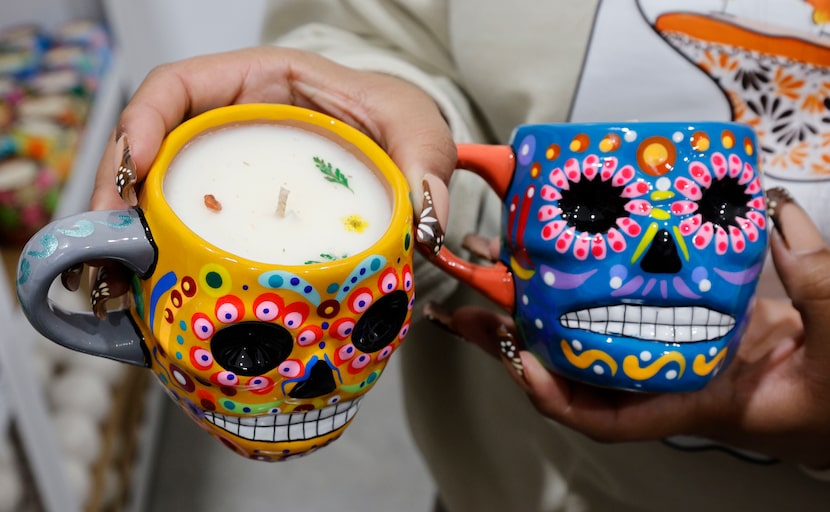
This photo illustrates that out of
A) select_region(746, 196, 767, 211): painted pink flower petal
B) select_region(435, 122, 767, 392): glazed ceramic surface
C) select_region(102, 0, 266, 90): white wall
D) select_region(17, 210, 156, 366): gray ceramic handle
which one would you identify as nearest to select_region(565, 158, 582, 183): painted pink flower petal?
select_region(435, 122, 767, 392): glazed ceramic surface

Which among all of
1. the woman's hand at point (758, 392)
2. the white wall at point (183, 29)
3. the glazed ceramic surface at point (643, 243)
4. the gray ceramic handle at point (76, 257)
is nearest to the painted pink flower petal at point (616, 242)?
the glazed ceramic surface at point (643, 243)

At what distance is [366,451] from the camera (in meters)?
1.32

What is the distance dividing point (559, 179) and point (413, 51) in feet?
0.88

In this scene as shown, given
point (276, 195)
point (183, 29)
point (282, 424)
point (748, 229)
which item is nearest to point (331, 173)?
point (276, 195)

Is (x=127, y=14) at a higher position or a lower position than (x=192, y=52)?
higher

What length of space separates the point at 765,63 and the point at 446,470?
50 centimetres

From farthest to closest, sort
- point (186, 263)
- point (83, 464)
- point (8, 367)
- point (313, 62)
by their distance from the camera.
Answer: point (83, 464) < point (8, 367) < point (313, 62) < point (186, 263)

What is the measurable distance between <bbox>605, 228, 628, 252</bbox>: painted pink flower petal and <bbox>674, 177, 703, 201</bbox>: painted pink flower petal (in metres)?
0.04

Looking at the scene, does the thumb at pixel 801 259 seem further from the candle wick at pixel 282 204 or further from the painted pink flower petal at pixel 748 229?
the candle wick at pixel 282 204

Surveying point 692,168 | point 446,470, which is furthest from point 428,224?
point 446,470

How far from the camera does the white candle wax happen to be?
1.25 ft

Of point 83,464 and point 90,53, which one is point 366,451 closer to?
point 83,464

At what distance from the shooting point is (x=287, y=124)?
0.44m

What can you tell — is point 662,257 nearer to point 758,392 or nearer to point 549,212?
point 549,212
